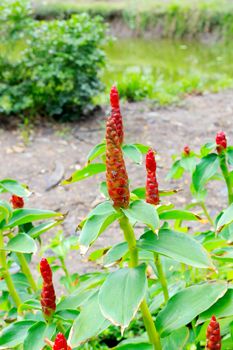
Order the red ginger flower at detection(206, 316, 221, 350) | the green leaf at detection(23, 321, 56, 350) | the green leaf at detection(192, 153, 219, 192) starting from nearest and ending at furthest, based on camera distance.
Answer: the red ginger flower at detection(206, 316, 221, 350) → the green leaf at detection(23, 321, 56, 350) → the green leaf at detection(192, 153, 219, 192)

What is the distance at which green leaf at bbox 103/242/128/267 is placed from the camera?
1.17 meters

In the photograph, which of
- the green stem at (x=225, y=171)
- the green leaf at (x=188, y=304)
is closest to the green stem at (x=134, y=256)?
the green leaf at (x=188, y=304)

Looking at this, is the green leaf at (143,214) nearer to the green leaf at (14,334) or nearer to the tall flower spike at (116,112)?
the tall flower spike at (116,112)

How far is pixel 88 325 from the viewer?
1128 mm

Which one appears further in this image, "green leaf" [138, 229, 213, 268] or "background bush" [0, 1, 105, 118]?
"background bush" [0, 1, 105, 118]

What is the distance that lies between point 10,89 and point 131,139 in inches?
47.6

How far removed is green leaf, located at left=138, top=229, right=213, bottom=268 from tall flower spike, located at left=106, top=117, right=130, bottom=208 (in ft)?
0.31

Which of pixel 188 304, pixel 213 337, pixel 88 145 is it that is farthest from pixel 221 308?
pixel 88 145

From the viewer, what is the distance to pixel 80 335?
1.12 meters

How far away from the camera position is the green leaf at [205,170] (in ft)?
5.26

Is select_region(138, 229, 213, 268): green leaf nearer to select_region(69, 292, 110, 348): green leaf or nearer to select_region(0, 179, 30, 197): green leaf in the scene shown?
select_region(69, 292, 110, 348): green leaf

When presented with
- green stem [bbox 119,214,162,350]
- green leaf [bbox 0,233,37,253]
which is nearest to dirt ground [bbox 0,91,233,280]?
green leaf [bbox 0,233,37,253]

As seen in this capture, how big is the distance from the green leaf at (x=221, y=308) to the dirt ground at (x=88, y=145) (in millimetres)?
2002

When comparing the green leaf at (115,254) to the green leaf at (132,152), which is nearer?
the green leaf at (115,254)
